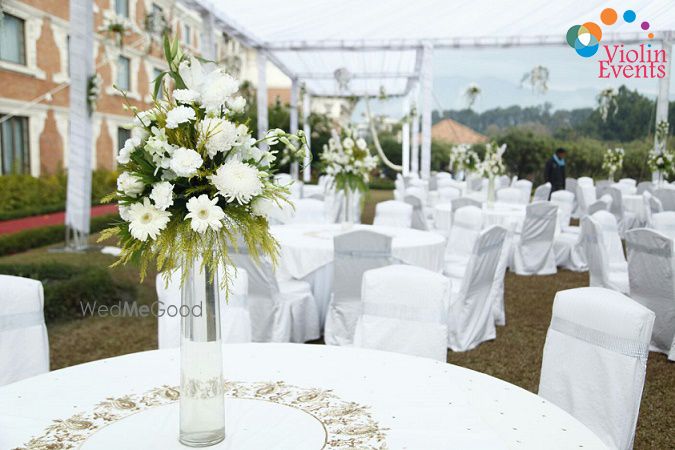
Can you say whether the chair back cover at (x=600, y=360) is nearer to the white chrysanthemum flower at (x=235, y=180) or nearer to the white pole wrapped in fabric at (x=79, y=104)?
the white chrysanthemum flower at (x=235, y=180)

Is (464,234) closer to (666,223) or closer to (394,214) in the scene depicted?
(394,214)

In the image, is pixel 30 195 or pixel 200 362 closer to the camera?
pixel 200 362

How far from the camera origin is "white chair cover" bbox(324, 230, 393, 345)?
409 cm

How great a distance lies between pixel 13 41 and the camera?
11.9 m

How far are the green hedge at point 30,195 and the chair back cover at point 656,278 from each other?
8.18 m

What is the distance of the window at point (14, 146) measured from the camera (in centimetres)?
1170

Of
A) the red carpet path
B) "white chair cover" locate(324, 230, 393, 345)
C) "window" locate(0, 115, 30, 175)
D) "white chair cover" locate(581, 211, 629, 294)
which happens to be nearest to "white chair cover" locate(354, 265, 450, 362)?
"white chair cover" locate(324, 230, 393, 345)

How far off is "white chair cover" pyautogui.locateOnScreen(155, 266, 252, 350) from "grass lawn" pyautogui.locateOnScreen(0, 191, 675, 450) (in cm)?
178

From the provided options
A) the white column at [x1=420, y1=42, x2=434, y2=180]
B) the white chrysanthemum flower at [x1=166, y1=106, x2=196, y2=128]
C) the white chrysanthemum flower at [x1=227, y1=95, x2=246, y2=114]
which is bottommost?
the white chrysanthemum flower at [x1=166, y1=106, x2=196, y2=128]

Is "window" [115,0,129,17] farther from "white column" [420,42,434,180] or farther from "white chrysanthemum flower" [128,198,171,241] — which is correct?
"white chrysanthemum flower" [128,198,171,241]

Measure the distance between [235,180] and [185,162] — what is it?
0.11m

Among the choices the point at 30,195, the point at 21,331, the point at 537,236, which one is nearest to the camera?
the point at 21,331

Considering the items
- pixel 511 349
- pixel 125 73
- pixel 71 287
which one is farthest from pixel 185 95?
pixel 125 73

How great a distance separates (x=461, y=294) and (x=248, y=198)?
316 centimetres
